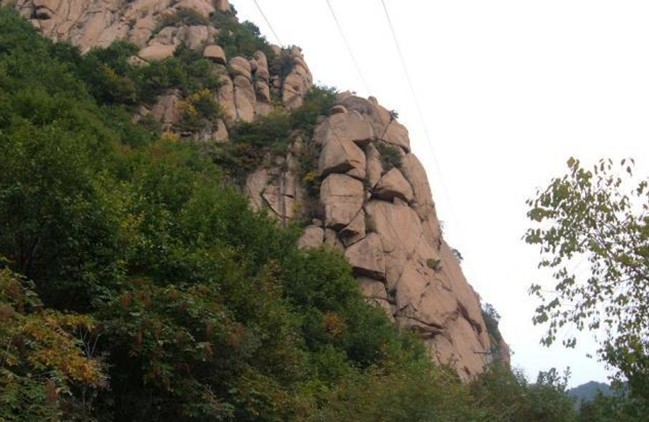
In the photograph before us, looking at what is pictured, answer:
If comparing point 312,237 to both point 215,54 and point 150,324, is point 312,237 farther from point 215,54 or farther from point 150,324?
point 150,324

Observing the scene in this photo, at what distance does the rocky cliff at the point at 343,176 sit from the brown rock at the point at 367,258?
0.05 meters

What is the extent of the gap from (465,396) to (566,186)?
459 cm

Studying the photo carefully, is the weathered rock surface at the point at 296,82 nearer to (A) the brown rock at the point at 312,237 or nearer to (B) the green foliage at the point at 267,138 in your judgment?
(B) the green foliage at the point at 267,138

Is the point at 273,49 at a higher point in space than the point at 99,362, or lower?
higher

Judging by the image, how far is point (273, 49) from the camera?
50188 millimetres

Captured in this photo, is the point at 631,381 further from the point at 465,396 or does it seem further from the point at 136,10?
the point at 136,10

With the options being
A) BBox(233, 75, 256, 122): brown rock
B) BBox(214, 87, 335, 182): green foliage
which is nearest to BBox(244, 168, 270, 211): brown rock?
BBox(214, 87, 335, 182): green foliage

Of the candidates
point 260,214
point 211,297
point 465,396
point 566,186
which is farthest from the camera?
point 260,214

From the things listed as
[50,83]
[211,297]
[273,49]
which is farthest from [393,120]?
[211,297]

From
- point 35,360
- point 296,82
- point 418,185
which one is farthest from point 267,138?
point 35,360

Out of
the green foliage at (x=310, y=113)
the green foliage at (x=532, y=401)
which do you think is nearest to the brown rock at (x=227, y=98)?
the green foliage at (x=310, y=113)

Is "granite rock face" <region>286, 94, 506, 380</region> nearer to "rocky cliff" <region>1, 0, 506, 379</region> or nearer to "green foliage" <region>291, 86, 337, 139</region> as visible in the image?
"rocky cliff" <region>1, 0, 506, 379</region>

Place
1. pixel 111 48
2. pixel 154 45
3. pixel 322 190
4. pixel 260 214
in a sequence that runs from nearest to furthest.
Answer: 1. pixel 260 214
2. pixel 322 190
3. pixel 111 48
4. pixel 154 45

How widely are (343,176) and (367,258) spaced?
5.30 metres
